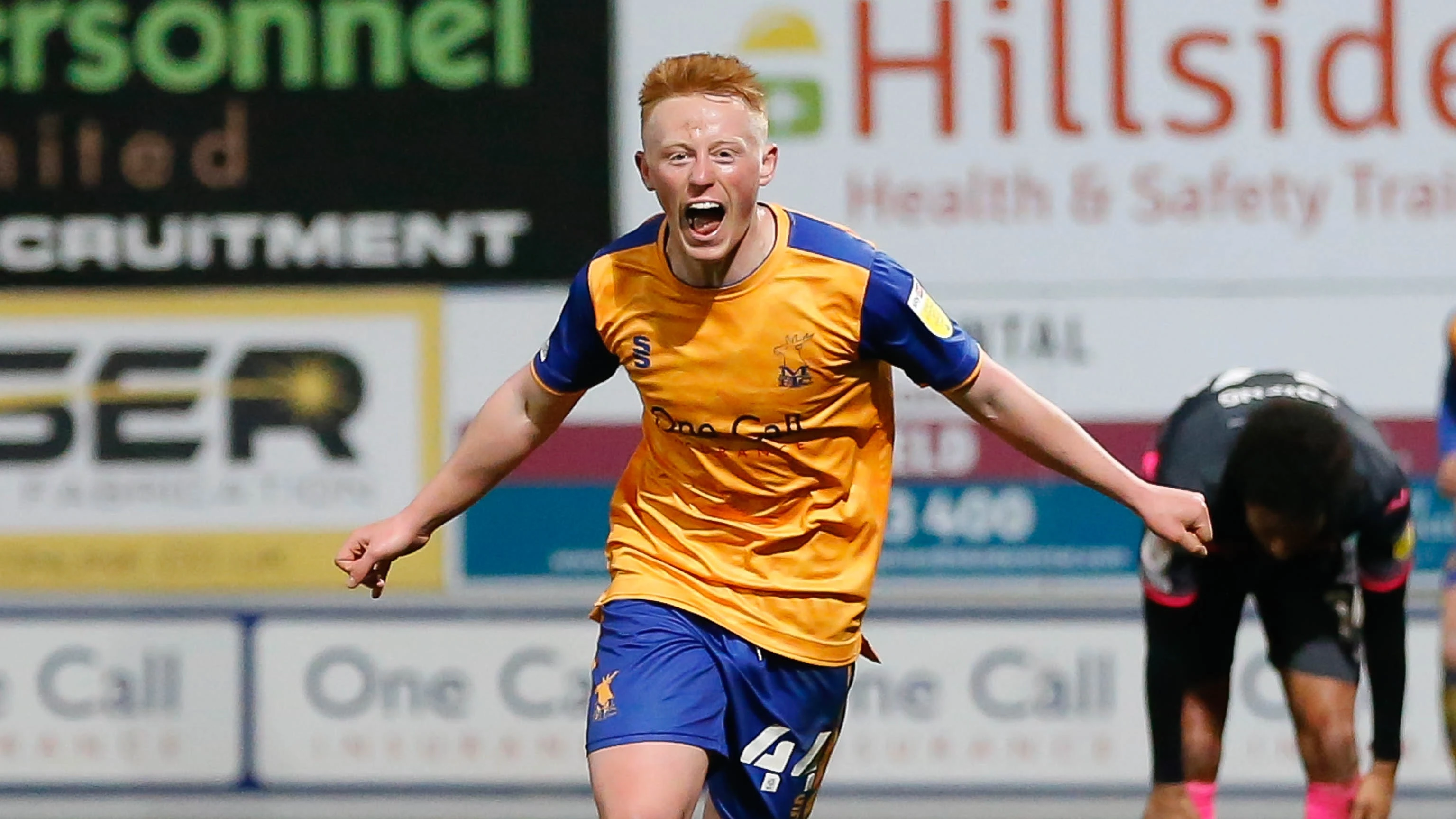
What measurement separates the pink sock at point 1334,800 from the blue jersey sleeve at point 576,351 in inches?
81.6

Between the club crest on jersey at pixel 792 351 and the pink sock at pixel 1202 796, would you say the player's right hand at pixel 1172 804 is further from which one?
the club crest on jersey at pixel 792 351

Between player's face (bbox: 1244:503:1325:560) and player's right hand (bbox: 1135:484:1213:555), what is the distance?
2.52 ft

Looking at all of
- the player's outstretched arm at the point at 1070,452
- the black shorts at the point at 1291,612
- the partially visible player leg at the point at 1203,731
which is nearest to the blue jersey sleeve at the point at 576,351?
the player's outstretched arm at the point at 1070,452

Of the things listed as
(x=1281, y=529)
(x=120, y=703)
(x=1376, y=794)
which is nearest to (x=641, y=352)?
(x=1281, y=529)

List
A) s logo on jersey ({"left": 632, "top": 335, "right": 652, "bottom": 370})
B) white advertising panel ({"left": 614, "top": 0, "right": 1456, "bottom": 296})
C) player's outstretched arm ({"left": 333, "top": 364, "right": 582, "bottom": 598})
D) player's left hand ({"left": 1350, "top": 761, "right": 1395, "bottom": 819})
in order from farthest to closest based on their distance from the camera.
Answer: white advertising panel ({"left": 614, "top": 0, "right": 1456, "bottom": 296}) < player's left hand ({"left": 1350, "top": 761, "right": 1395, "bottom": 819}) < player's outstretched arm ({"left": 333, "top": 364, "right": 582, "bottom": 598}) < s logo on jersey ({"left": 632, "top": 335, "right": 652, "bottom": 370})

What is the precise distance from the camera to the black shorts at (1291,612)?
464 centimetres

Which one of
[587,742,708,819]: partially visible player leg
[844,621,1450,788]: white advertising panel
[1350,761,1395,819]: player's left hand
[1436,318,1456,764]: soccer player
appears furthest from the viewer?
[844,621,1450,788]: white advertising panel

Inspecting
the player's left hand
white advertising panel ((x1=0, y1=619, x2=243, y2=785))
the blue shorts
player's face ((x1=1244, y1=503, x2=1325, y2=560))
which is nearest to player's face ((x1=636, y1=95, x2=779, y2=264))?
the blue shorts

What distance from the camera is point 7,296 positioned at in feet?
22.6

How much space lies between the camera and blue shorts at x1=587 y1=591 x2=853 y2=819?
11.5ft

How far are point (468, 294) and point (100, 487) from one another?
1431mm

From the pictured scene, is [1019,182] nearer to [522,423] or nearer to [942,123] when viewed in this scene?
[942,123]

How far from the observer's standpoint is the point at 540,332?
671 cm

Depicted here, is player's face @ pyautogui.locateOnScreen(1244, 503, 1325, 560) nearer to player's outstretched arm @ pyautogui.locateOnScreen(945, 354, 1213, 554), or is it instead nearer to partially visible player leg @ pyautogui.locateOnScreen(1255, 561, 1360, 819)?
partially visible player leg @ pyautogui.locateOnScreen(1255, 561, 1360, 819)
